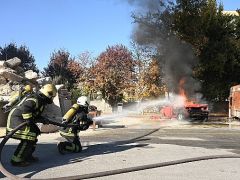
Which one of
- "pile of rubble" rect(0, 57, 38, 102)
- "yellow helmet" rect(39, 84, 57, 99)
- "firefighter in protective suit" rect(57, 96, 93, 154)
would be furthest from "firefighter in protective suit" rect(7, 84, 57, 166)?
"pile of rubble" rect(0, 57, 38, 102)

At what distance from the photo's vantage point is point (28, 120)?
971 centimetres

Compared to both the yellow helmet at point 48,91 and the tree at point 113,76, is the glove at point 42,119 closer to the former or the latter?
the yellow helmet at point 48,91

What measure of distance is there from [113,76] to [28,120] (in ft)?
115

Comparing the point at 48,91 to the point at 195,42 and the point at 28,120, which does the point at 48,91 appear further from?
the point at 195,42

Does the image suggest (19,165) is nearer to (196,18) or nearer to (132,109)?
(196,18)

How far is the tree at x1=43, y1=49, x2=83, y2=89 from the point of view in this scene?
168ft

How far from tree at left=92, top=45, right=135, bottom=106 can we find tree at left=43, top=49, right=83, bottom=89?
14.1ft

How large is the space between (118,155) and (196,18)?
2777 cm

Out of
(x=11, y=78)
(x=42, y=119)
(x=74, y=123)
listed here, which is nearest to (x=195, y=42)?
(x=11, y=78)

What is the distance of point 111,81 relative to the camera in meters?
44.5

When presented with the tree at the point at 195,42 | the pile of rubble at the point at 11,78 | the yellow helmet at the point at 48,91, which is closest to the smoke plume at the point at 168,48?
the tree at the point at 195,42

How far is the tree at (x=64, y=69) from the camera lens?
51094mm

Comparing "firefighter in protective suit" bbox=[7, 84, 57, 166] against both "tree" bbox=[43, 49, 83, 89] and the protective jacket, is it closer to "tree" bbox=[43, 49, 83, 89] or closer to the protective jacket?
the protective jacket

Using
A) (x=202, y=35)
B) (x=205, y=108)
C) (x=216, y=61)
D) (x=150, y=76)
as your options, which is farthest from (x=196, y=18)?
(x=205, y=108)
